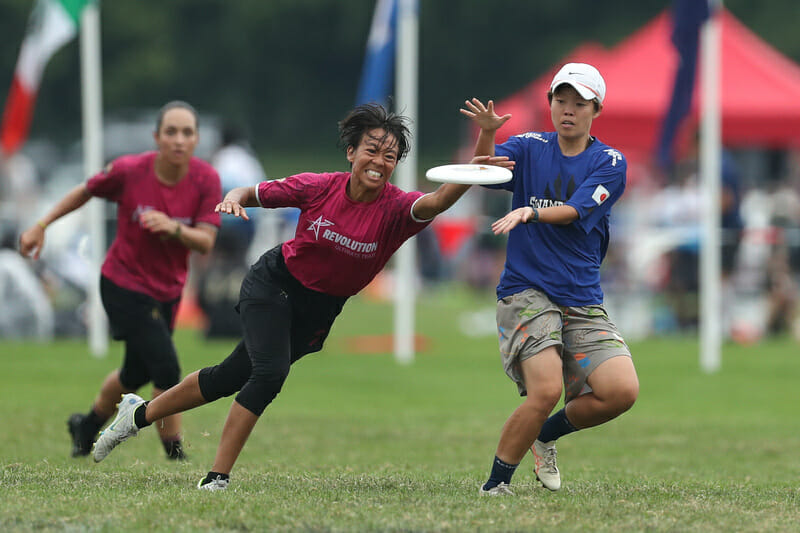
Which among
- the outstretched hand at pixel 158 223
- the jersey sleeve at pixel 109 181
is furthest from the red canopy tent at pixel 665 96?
the outstretched hand at pixel 158 223

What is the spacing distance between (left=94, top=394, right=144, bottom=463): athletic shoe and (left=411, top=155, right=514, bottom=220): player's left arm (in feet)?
6.14

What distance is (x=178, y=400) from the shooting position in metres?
6.50

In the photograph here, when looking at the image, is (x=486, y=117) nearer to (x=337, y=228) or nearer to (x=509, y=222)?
(x=509, y=222)

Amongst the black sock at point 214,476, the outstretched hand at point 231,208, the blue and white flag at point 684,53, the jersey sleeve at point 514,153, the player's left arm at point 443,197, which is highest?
the blue and white flag at point 684,53

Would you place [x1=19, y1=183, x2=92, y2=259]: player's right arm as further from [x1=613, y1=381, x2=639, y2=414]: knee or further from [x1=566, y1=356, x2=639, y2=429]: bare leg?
[x1=613, y1=381, x2=639, y2=414]: knee

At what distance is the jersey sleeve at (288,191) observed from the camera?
6.31 m

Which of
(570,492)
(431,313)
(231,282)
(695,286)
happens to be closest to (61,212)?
(570,492)

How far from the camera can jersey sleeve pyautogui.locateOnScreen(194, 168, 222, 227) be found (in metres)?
7.93

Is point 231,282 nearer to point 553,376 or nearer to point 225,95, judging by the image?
point 553,376

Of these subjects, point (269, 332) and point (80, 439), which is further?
point (80, 439)

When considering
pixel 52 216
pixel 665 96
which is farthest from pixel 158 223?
pixel 665 96

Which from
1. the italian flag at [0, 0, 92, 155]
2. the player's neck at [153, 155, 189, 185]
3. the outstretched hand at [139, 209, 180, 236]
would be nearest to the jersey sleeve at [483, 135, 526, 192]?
the outstretched hand at [139, 209, 180, 236]

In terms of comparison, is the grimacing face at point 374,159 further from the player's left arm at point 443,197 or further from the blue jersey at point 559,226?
the blue jersey at point 559,226

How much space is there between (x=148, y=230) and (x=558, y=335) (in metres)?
2.98
